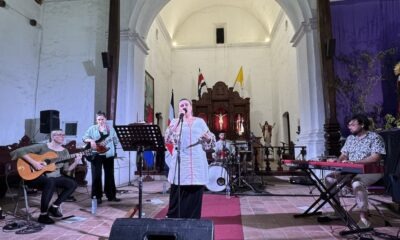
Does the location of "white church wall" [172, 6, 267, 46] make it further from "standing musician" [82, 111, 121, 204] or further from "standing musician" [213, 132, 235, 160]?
"standing musician" [82, 111, 121, 204]

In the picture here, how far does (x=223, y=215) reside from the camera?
416cm

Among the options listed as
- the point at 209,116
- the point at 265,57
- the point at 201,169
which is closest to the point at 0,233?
the point at 201,169

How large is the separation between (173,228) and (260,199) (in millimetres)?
4014

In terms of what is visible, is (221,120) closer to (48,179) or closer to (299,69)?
(299,69)

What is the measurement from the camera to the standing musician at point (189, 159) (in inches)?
112

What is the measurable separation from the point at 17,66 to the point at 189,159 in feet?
22.5

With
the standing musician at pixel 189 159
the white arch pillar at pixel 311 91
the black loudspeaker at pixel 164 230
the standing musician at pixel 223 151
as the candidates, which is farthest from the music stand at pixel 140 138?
the white arch pillar at pixel 311 91

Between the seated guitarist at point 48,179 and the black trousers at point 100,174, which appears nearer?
the seated guitarist at point 48,179

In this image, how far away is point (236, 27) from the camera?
16.6 metres

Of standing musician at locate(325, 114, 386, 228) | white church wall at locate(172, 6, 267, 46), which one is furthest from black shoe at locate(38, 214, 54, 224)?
white church wall at locate(172, 6, 267, 46)

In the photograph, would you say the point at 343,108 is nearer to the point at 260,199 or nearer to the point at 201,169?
the point at 260,199

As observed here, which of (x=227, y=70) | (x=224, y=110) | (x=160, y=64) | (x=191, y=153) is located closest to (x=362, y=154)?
(x=191, y=153)

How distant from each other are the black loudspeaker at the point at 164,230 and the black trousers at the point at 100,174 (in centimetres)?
340

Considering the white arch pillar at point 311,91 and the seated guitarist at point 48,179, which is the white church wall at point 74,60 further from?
the white arch pillar at point 311,91
